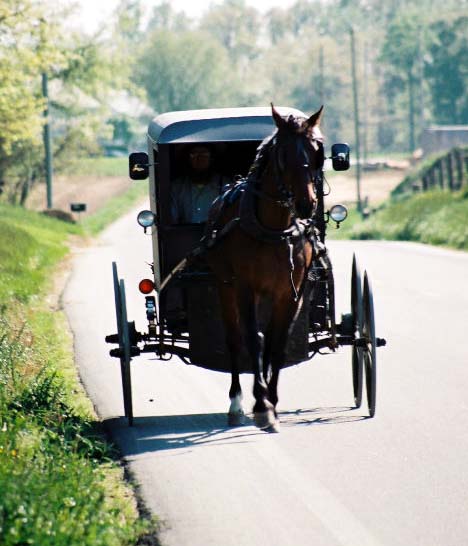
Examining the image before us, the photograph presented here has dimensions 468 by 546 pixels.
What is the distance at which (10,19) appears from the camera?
118ft

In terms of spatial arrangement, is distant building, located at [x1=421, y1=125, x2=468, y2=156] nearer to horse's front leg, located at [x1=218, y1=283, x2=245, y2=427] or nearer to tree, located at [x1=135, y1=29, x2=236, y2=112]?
tree, located at [x1=135, y1=29, x2=236, y2=112]

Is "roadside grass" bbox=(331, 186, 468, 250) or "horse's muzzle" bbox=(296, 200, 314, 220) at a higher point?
"horse's muzzle" bbox=(296, 200, 314, 220)

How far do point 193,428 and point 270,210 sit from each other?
190cm

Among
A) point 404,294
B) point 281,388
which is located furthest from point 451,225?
point 281,388

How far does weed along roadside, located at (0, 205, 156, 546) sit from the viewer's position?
7.20 meters

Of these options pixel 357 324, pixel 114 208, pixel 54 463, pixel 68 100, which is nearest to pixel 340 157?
pixel 357 324

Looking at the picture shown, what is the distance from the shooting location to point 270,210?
10.1 meters

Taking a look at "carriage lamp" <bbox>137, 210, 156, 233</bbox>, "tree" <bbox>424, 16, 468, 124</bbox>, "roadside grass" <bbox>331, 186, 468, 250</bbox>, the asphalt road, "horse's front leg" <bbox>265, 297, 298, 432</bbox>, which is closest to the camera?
the asphalt road

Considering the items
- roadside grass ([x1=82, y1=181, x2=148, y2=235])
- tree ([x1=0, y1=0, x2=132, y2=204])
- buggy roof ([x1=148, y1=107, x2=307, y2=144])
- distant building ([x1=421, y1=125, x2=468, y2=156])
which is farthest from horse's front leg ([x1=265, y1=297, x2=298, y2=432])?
distant building ([x1=421, y1=125, x2=468, y2=156])

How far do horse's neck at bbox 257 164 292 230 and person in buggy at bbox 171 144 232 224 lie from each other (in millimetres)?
2246

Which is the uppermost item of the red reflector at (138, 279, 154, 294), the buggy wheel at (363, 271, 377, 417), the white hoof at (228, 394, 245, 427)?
the red reflector at (138, 279, 154, 294)

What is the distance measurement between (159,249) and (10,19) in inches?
990

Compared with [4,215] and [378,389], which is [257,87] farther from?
[378,389]

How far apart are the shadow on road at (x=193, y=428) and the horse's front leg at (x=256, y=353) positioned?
217 mm
